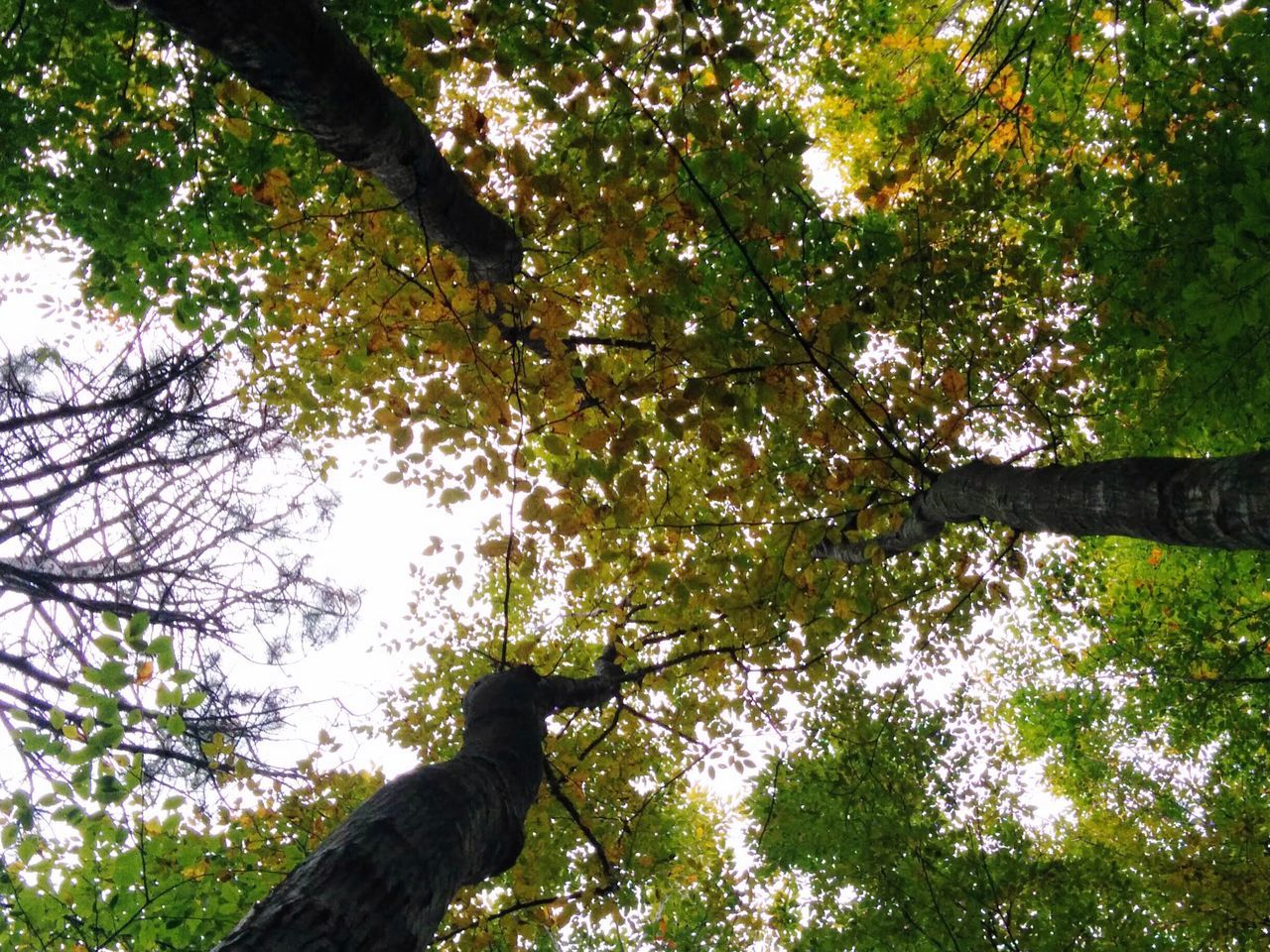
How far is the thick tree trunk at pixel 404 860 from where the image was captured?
1.60 m

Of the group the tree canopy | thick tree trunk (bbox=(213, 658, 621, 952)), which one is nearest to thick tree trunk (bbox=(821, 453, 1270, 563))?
the tree canopy

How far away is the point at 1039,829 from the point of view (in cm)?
1252

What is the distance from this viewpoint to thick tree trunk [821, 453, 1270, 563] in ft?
6.05

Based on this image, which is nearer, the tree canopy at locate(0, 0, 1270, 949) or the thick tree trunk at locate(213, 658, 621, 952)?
the thick tree trunk at locate(213, 658, 621, 952)

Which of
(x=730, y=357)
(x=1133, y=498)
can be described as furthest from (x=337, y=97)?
(x=1133, y=498)

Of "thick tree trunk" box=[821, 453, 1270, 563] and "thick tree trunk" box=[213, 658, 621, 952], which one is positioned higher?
"thick tree trunk" box=[821, 453, 1270, 563]

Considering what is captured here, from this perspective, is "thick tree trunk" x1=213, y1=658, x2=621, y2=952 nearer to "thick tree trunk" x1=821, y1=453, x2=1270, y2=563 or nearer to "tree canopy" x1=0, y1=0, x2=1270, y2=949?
"tree canopy" x1=0, y1=0, x2=1270, y2=949

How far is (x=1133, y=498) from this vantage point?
2.22m

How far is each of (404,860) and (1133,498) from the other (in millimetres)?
2599

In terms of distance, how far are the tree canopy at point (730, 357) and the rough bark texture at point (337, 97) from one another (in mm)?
15

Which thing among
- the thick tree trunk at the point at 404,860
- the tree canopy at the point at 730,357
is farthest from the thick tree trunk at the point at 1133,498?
the thick tree trunk at the point at 404,860

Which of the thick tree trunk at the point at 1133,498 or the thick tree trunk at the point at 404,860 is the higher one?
the thick tree trunk at the point at 1133,498

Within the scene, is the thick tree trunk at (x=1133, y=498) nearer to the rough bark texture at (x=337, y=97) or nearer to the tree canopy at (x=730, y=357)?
the tree canopy at (x=730, y=357)

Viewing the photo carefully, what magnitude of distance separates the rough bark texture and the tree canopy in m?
0.01
